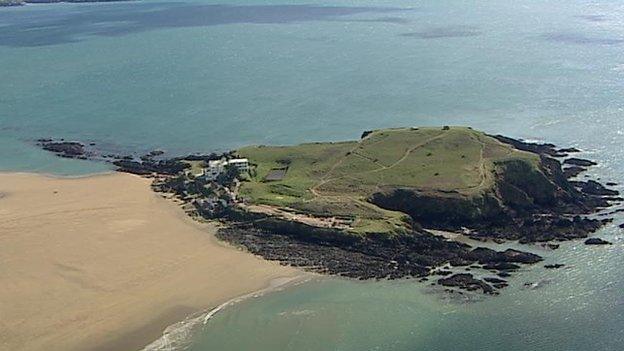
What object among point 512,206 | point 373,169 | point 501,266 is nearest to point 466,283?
point 501,266

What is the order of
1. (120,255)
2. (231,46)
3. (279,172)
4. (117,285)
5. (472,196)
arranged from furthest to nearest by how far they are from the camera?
(231,46) → (279,172) → (472,196) → (120,255) → (117,285)

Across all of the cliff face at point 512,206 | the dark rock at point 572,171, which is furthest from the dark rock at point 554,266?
the dark rock at point 572,171

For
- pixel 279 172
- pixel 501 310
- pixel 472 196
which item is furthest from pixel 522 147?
pixel 501 310

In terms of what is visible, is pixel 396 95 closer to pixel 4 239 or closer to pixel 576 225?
pixel 576 225

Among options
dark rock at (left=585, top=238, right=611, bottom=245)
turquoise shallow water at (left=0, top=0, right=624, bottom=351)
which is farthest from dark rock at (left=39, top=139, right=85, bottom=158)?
dark rock at (left=585, top=238, right=611, bottom=245)

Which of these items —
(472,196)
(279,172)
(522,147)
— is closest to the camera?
(472,196)

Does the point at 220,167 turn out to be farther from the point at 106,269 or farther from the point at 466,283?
the point at 466,283

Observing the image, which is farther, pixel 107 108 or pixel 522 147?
pixel 107 108

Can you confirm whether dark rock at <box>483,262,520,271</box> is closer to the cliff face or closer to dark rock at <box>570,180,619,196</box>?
the cliff face
